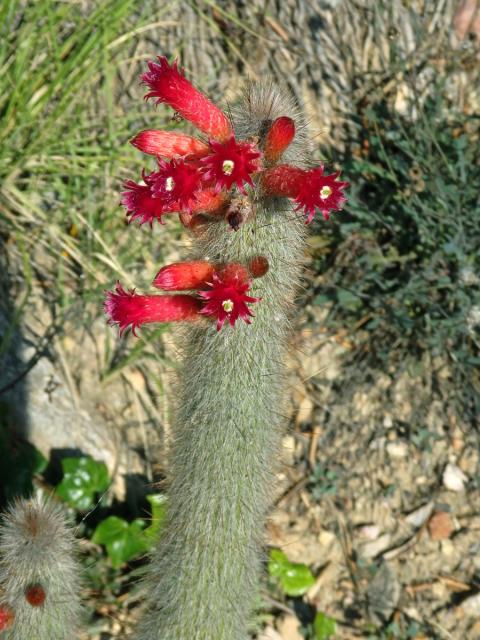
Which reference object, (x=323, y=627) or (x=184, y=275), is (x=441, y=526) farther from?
(x=184, y=275)

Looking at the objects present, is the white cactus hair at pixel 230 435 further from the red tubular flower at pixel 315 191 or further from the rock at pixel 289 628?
the rock at pixel 289 628

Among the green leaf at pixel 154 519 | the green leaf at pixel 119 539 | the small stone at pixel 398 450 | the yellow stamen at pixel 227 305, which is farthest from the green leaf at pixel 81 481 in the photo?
the yellow stamen at pixel 227 305

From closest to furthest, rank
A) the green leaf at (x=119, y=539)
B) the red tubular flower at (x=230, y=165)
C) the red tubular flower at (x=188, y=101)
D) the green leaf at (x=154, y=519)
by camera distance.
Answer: the red tubular flower at (x=230, y=165) < the red tubular flower at (x=188, y=101) < the green leaf at (x=154, y=519) < the green leaf at (x=119, y=539)

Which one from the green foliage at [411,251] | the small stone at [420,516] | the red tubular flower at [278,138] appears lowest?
the small stone at [420,516]

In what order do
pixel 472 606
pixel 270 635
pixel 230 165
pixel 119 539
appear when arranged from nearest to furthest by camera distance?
pixel 230 165 < pixel 119 539 < pixel 270 635 < pixel 472 606

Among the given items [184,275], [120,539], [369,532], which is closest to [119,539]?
[120,539]

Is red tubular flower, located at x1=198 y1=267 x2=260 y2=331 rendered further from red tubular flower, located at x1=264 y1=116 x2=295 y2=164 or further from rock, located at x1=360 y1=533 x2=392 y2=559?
rock, located at x1=360 y1=533 x2=392 y2=559
